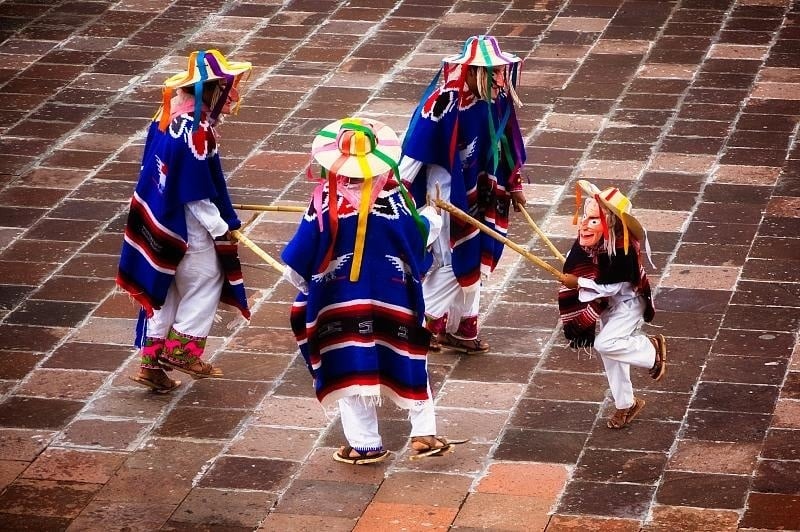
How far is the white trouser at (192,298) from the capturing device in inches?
311

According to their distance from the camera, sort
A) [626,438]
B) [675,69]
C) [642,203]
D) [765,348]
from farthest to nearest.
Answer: [675,69] → [642,203] → [765,348] → [626,438]

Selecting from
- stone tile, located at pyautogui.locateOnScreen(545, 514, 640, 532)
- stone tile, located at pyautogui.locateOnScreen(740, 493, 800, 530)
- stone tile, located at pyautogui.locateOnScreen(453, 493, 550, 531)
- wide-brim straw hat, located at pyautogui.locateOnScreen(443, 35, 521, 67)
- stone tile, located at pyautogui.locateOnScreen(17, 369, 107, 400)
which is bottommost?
stone tile, located at pyautogui.locateOnScreen(740, 493, 800, 530)

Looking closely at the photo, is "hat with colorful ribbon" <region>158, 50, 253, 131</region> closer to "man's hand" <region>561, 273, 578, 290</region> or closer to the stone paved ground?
the stone paved ground

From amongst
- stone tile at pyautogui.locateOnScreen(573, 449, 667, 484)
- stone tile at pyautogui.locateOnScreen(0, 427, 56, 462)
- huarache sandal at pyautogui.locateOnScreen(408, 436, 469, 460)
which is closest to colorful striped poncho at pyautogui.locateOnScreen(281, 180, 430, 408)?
huarache sandal at pyautogui.locateOnScreen(408, 436, 469, 460)

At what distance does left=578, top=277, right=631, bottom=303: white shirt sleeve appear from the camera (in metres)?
7.25

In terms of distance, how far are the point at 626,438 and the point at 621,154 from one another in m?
3.81

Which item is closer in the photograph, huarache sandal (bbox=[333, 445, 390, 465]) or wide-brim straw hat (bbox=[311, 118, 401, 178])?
wide-brim straw hat (bbox=[311, 118, 401, 178])

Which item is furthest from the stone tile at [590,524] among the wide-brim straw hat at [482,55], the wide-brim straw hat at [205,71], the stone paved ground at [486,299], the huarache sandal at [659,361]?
the wide-brim straw hat at [205,71]

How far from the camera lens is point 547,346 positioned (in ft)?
27.5

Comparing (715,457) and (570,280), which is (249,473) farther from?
(715,457)

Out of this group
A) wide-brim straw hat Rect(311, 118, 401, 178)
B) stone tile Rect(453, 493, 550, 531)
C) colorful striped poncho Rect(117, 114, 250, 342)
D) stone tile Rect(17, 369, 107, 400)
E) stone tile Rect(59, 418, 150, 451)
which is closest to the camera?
stone tile Rect(453, 493, 550, 531)

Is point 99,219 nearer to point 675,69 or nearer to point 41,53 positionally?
point 41,53

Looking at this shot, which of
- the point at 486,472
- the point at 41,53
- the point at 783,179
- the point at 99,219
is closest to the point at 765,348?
the point at 486,472

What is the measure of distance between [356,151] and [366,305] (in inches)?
26.3
